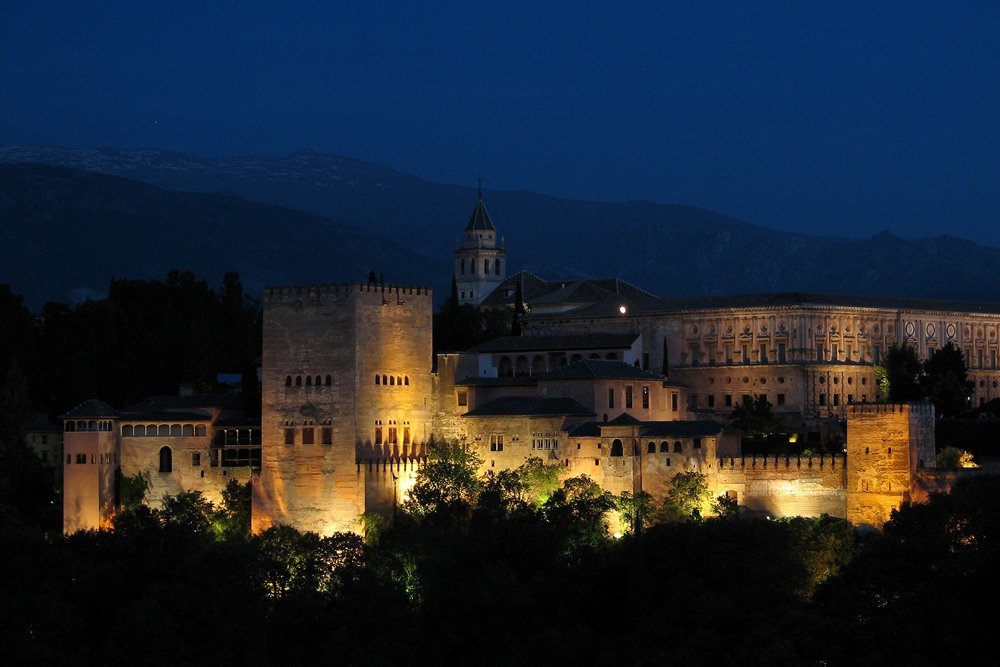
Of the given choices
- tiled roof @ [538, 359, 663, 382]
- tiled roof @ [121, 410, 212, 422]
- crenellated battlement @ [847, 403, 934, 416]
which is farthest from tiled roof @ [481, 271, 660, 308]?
crenellated battlement @ [847, 403, 934, 416]

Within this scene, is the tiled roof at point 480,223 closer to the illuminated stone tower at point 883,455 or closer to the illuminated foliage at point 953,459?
the illuminated foliage at point 953,459

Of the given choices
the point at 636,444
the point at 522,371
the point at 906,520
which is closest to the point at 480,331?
the point at 522,371

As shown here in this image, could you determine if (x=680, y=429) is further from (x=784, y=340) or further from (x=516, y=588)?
(x=784, y=340)

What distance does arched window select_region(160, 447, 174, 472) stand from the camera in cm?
6950

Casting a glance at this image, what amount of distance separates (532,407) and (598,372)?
11.5 ft

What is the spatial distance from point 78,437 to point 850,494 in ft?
87.2

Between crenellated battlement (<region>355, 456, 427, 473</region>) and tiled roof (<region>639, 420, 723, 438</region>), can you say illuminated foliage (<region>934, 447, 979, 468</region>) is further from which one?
Result: crenellated battlement (<region>355, 456, 427, 473</region>)

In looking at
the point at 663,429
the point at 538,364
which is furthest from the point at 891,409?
the point at 538,364

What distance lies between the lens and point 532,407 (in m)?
68.6

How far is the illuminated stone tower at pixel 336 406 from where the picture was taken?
6706cm

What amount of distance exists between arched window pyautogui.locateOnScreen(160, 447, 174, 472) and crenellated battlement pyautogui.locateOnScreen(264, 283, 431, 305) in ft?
20.7

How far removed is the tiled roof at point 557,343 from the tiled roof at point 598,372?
7.48 m

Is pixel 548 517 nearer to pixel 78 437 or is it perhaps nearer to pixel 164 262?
pixel 78 437

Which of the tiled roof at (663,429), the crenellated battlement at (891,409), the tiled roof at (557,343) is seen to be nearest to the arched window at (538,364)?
the tiled roof at (557,343)
